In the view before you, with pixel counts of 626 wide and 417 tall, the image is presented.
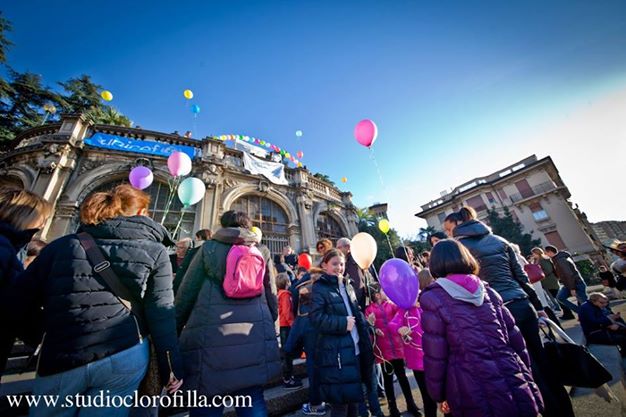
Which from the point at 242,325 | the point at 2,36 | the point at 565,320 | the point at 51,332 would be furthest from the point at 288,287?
the point at 2,36

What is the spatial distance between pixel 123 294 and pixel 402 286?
103 inches

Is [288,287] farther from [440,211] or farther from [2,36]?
[440,211]

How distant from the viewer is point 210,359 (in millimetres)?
1493

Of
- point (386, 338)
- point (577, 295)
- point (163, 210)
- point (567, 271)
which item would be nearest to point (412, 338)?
point (386, 338)

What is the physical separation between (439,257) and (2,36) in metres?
22.2

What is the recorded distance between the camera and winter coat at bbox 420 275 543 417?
4.51ft

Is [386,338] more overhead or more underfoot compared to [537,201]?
more underfoot

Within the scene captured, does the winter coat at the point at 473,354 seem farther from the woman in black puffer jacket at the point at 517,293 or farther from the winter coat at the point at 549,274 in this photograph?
the winter coat at the point at 549,274

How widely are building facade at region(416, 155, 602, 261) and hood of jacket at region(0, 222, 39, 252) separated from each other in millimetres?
27896

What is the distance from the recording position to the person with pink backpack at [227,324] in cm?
149

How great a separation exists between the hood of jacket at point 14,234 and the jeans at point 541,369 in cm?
388

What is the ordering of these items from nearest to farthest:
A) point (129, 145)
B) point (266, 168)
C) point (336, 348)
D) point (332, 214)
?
1. point (336, 348)
2. point (129, 145)
3. point (266, 168)
4. point (332, 214)

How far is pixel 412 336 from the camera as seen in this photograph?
271 cm

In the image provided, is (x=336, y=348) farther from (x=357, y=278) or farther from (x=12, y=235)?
(x=12, y=235)
